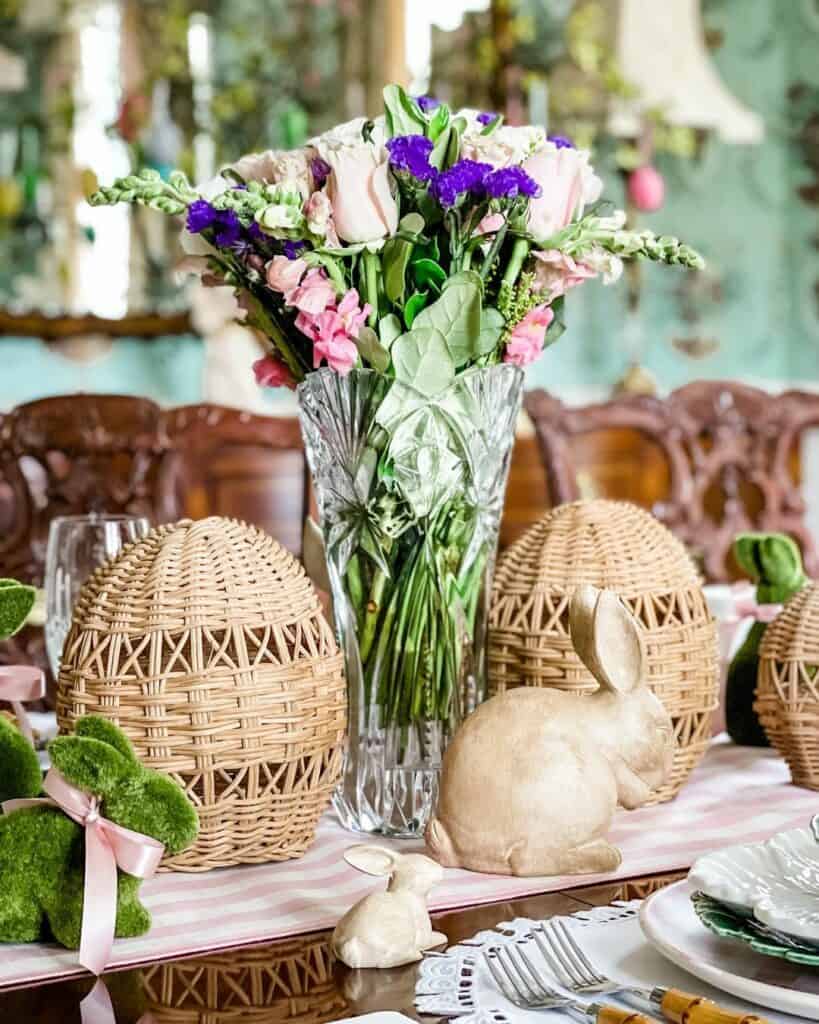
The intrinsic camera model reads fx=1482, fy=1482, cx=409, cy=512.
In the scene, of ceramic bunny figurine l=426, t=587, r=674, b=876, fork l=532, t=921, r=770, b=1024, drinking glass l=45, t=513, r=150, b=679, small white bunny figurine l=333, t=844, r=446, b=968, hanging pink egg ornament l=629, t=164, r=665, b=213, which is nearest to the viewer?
fork l=532, t=921, r=770, b=1024

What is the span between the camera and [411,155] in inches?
36.0

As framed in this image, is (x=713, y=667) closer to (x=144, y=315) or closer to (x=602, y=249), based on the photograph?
(x=602, y=249)

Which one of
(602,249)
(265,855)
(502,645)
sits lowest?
(265,855)

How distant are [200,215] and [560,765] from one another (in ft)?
1.35

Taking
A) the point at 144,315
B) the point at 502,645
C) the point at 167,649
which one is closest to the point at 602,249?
the point at 502,645

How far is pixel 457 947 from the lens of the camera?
731mm

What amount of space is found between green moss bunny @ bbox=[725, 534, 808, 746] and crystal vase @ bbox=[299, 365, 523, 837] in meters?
0.30

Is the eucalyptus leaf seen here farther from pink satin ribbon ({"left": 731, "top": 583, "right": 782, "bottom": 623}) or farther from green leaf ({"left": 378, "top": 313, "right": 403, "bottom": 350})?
pink satin ribbon ({"left": 731, "top": 583, "right": 782, "bottom": 623})

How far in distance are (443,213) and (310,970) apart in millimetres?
477

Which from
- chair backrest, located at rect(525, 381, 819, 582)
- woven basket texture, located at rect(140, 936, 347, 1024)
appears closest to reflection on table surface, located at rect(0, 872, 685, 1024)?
woven basket texture, located at rect(140, 936, 347, 1024)

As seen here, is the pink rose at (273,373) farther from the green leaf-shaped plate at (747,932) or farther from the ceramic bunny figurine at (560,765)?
the green leaf-shaped plate at (747,932)

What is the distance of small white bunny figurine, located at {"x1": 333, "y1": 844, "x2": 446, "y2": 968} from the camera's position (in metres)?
0.72

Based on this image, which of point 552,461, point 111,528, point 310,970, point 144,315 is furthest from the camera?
point 144,315

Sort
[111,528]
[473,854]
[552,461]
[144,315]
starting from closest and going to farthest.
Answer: [473,854]
[111,528]
[552,461]
[144,315]
